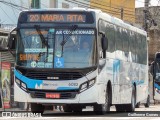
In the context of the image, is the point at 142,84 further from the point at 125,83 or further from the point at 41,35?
the point at 41,35

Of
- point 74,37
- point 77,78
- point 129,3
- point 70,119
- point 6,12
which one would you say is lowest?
point 70,119

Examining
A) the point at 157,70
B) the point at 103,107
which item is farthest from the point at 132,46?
the point at 157,70

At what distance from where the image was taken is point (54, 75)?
65.8ft

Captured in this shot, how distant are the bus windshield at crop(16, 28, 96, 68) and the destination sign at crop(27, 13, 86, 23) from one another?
1.32 feet

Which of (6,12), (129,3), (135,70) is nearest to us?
(135,70)

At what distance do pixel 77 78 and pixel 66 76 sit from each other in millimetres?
368

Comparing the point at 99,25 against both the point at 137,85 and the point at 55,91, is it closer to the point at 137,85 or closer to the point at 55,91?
the point at 55,91

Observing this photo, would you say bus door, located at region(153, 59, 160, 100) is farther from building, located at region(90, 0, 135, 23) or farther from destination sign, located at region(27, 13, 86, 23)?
destination sign, located at region(27, 13, 86, 23)

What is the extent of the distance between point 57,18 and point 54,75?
6.53ft

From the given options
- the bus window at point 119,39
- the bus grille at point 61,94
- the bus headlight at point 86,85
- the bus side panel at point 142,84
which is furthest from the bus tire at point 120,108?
the bus grille at point 61,94

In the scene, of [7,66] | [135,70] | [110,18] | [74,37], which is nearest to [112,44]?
[110,18]

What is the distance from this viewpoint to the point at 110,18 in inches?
902

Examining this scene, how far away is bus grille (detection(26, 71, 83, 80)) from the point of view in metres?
20.0

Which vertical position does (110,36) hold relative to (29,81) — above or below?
above
